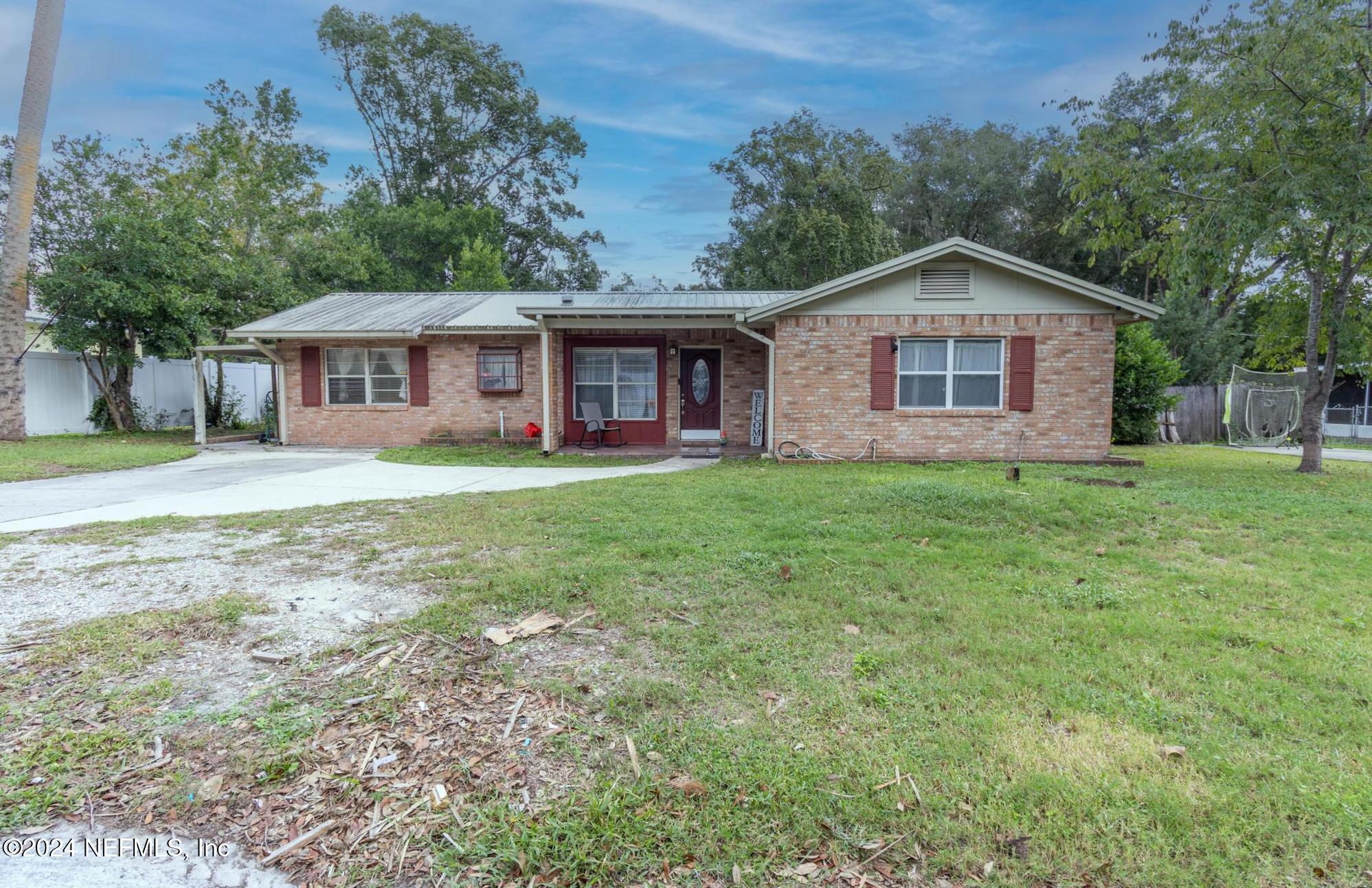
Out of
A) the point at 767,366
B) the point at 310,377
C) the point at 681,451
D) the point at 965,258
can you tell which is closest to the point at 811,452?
the point at 681,451

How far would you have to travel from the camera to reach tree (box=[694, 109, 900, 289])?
2578cm

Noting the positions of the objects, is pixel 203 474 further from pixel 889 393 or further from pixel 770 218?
pixel 770 218

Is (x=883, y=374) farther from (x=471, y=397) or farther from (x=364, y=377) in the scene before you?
(x=364, y=377)

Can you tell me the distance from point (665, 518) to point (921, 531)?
7.63 feet

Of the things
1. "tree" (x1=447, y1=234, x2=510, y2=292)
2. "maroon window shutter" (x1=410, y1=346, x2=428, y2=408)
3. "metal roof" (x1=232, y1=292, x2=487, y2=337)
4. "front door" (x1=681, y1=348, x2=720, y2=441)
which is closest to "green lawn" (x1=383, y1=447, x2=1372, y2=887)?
"front door" (x1=681, y1=348, x2=720, y2=441)

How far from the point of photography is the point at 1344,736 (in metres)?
2.60

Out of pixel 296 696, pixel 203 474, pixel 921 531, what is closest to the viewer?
pixel 296 696

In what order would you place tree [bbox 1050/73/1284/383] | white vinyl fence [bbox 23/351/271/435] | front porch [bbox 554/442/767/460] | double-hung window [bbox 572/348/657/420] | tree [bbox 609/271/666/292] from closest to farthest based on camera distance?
tree [bbox 1050/73/1284/383] → front porch [bbox 554/442/767/460] → double-hung window [bbox 572/348/657/420] → white vinyl fence [bbox 23/351/271/435] → tree [bbox 609/271/666/292]

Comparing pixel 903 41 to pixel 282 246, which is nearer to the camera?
pixel 903 41

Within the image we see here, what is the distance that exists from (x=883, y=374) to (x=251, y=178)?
24670 mm

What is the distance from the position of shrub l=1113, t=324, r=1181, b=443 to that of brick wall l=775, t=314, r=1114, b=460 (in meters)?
4.88

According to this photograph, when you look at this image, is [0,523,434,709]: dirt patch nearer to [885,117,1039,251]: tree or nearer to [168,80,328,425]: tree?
[168,80,328,425]: tree

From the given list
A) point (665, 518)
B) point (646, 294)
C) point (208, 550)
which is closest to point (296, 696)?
point (208, 550)

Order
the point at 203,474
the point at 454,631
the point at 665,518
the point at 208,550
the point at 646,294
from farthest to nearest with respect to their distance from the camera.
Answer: the point at 646,294, the point at 203,474, the point at 665,518, the point at 208,550, the point at 454,631
